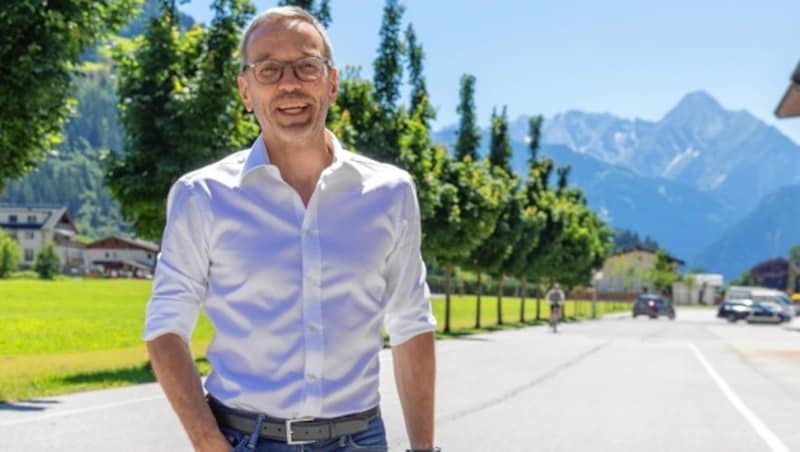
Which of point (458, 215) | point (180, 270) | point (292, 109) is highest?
point (458, 215)

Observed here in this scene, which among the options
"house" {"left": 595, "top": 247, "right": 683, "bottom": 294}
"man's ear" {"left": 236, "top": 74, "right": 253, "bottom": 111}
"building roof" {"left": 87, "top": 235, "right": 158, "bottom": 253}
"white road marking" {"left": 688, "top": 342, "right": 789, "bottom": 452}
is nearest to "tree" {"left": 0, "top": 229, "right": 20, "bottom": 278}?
"house" {"left": 595, "top": 247, "right": 683, "bottom": 294}

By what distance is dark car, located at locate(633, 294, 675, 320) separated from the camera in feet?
249

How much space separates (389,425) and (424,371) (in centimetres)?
858

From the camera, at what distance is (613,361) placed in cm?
2433

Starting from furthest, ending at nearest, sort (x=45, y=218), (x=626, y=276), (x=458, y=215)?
(x=45, y=218) < (x=626, y=276) < (x=458, y=215)

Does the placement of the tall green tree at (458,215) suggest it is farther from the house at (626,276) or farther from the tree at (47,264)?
the tree at (47,264)

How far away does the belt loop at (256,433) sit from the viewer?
8.17ft

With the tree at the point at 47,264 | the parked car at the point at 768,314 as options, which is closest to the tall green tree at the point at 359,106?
the parked car at the point at 768,314

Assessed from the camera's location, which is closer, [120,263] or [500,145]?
[500,145]

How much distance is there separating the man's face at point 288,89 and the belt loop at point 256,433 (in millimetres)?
613

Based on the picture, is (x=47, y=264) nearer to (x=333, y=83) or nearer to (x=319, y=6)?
(x=319, y=6)

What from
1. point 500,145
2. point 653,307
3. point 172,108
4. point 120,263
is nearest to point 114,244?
point 120,263

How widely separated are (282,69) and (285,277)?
487mm

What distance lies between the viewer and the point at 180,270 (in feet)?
8.25
